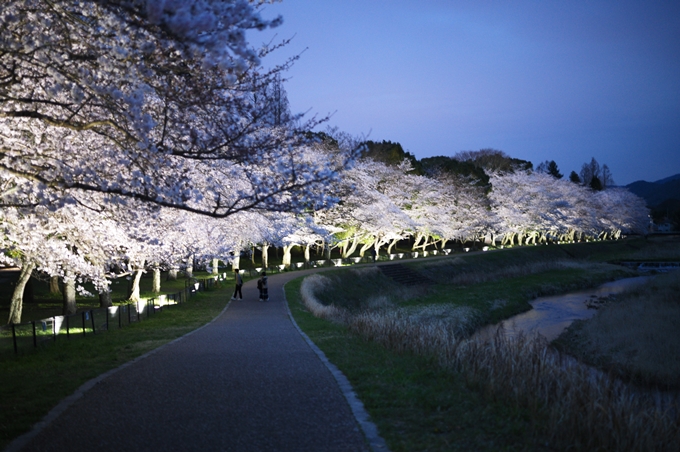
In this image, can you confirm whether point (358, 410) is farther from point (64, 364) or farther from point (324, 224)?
point (324, 224)

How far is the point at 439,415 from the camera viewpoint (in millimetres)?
7090

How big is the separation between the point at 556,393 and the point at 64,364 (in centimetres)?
936

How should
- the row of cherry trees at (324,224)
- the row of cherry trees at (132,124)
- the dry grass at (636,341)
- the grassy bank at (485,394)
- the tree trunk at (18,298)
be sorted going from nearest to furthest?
the grassy bank at (485,394) < the row of cherry trees at (132,124) < the row of cherry trees at (324,224) < the dry grass at (636,341) < the tree trunk at (18,298)

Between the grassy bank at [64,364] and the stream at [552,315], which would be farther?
the stream at [552,315]

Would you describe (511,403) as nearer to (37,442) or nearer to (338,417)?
(338,417)

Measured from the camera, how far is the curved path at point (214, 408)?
618cm

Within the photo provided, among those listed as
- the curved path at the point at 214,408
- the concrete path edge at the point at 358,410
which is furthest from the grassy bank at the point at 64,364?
the concrete path edge at the point at 358,410

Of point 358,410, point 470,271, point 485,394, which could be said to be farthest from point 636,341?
point 470,271

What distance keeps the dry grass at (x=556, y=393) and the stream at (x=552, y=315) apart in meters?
8.78

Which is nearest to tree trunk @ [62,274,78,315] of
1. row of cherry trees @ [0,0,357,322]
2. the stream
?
row of cherry trees @ [0,0,357,322]

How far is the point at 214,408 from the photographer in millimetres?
7531

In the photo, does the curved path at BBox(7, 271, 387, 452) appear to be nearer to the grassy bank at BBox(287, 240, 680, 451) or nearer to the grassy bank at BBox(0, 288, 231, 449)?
the grassy bank at BBox(0, 288, 231, 449)

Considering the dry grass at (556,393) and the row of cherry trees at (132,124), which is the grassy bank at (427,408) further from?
the row of cherry trees at (132,124)

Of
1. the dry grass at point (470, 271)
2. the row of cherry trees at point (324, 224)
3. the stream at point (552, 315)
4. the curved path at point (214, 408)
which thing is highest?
the row of cherry trees at point (324, 224)
